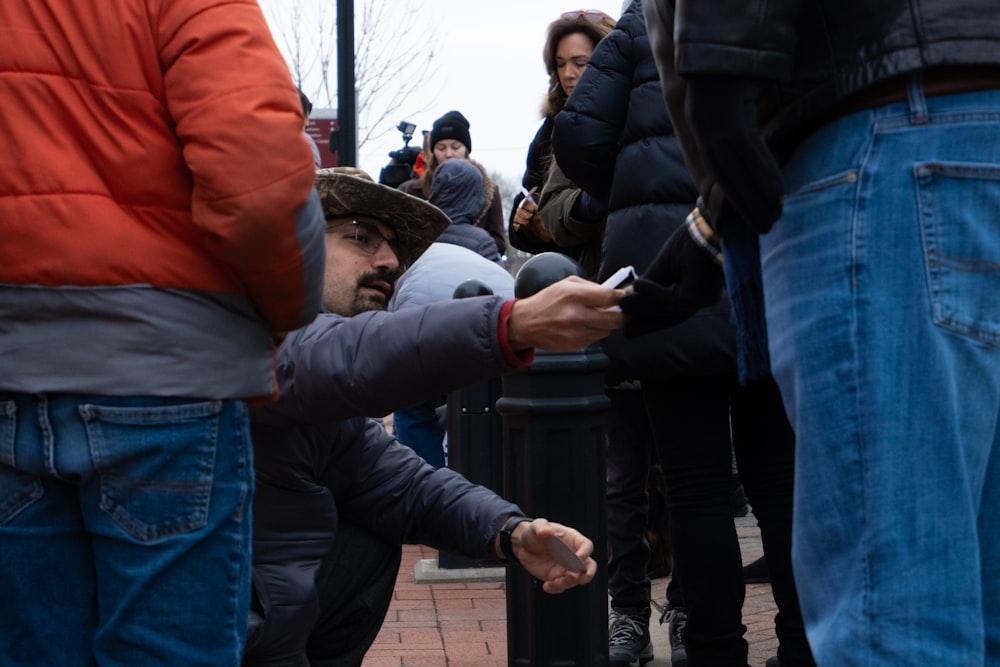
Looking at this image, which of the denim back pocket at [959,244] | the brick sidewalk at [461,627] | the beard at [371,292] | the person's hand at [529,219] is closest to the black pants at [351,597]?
the beard at [371,292]

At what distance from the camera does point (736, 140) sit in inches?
74.9

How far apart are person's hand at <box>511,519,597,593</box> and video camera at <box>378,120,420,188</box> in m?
12.9

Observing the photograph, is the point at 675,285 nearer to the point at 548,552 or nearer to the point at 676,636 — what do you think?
the point at 548,552

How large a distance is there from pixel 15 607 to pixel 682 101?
4.03 feet

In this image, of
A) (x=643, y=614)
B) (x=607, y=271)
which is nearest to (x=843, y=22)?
(x=607, y=271)

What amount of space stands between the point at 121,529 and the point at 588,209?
2681 mm

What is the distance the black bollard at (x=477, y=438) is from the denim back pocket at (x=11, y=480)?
3897 millimetres

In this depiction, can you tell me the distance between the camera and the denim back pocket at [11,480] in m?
2.11

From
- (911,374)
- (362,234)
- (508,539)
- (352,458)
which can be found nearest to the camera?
(911,374)

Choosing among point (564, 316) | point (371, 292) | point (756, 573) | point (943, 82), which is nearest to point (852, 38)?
point (943, 82)

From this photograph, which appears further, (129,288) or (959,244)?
(129,288)

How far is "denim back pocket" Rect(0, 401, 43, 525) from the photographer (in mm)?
2109

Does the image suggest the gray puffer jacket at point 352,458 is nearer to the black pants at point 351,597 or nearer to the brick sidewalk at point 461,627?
the black pants at point 351,597

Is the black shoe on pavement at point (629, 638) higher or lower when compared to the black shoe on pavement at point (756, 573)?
lower
